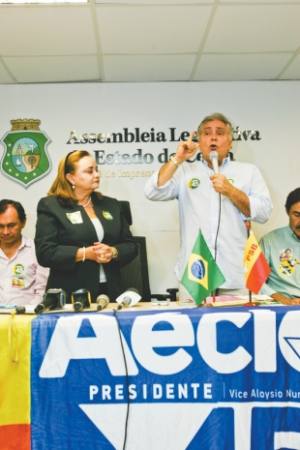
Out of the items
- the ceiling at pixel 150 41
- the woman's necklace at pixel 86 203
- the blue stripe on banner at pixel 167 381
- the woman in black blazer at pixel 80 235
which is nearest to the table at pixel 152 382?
the blue stripe on banner at pixel 167 381

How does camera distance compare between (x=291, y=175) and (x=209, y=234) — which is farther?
(x=291, y=175)

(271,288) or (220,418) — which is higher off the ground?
(271,288)

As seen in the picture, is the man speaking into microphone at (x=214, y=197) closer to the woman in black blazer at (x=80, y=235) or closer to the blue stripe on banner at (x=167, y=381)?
the woman in black blazer at (x=80, y=235)

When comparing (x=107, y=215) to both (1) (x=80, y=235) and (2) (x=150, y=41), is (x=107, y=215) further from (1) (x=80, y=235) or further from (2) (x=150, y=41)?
(2) (x=150, y=41)

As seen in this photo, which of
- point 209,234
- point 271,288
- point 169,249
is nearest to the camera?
point 209,234

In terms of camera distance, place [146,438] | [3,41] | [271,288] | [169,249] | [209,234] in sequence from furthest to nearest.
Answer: [169,249], [3,41], [271,288], [209,234], [146,438]

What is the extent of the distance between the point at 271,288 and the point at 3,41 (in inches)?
91.6

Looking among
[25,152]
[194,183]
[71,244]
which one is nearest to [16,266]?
[71,244]

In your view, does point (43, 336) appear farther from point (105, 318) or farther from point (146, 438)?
point (146, 438)

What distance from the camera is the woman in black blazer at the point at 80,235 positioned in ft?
6.63

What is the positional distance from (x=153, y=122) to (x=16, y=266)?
5.73 ft

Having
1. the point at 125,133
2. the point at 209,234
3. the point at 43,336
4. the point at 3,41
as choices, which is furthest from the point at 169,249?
the point at 43,336

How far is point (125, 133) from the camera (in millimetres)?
3697

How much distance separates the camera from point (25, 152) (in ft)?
12.1
